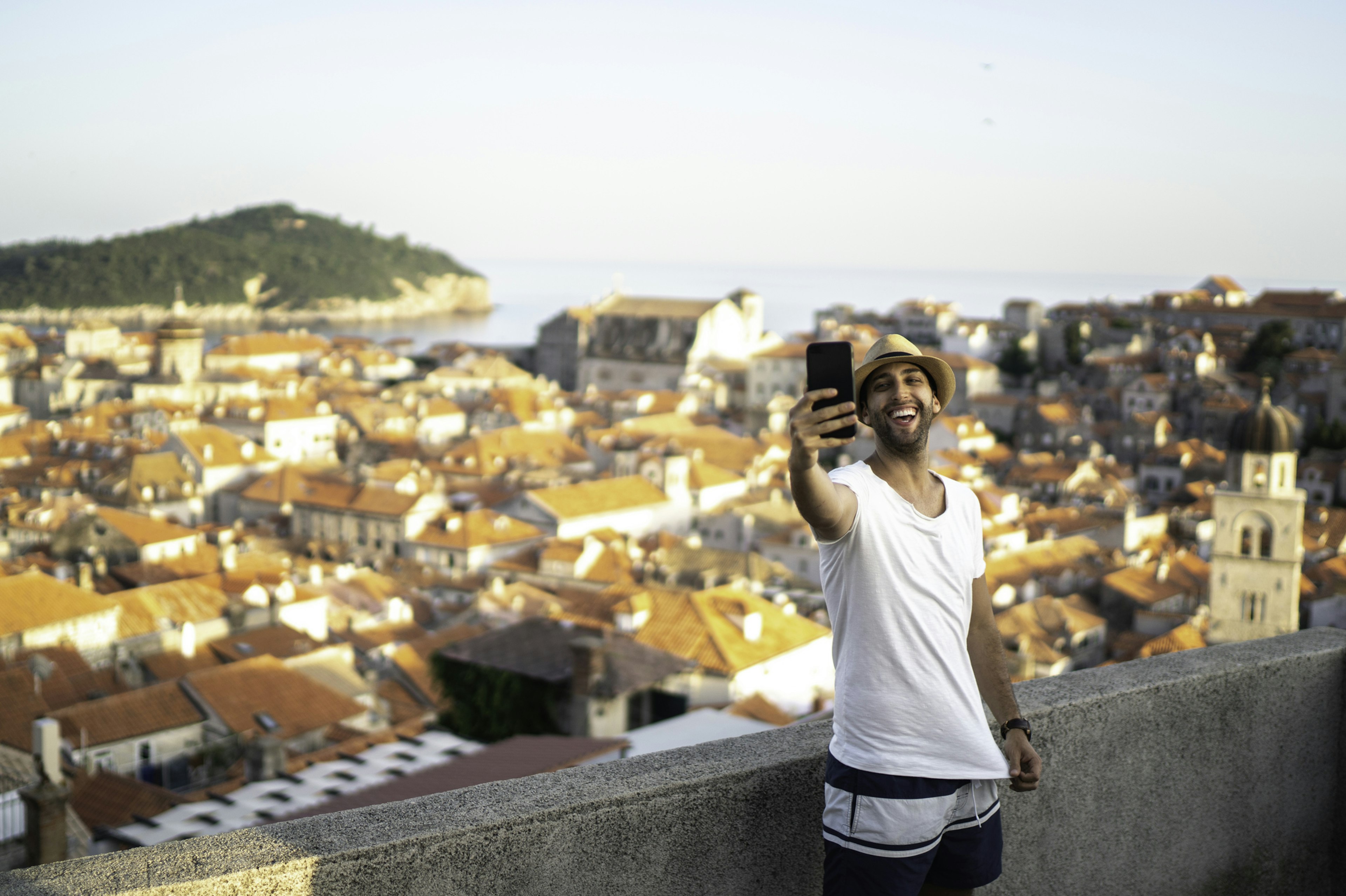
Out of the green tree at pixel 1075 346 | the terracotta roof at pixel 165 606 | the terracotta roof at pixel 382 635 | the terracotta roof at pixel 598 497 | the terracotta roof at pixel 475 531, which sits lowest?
the terracotta roof at pixel 475 531

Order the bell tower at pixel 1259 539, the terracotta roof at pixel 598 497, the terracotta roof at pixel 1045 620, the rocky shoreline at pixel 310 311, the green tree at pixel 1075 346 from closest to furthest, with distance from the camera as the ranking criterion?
the bell tower at pixel 1259 539 < the terracotta roof at pixel 1045 620 < the terracotta roof at pixel 598 497 < the green tree at pixel 1075 346 < the rocky shoreline at pixel 310 311

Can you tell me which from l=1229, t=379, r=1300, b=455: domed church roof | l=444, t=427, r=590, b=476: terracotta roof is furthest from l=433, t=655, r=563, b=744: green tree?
l=444, t=427, r=590, b=476: terracotta roof

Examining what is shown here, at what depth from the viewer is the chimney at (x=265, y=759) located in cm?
1055

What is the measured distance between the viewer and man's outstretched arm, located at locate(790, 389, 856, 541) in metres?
1.86

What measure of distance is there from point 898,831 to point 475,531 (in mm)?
31302

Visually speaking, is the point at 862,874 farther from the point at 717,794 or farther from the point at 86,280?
the point at 86,280

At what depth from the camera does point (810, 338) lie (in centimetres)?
7369

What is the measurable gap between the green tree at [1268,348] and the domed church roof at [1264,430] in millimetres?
37269

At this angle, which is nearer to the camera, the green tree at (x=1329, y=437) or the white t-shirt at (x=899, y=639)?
the white t-shirt at (x=899, y=639)

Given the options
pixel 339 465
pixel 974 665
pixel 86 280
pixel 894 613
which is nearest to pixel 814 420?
pixel 894 613

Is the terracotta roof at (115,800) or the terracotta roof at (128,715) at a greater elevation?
the terracotta roof at (115,800)

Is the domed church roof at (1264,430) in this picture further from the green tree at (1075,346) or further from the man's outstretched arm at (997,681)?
the green tree at (1075,346)

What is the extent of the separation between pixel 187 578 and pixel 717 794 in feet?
73.3

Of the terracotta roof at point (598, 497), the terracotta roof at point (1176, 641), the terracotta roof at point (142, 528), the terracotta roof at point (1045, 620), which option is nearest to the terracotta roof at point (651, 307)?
the terracotta roof at point (598, 497)
